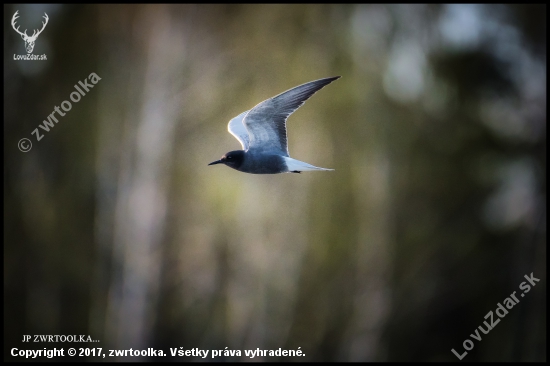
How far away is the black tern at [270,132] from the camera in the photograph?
141 cm

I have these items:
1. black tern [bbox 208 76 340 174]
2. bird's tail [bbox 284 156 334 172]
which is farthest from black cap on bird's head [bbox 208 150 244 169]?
bird's tail [bbox 284 156 334 172]

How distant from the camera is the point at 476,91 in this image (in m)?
4.01

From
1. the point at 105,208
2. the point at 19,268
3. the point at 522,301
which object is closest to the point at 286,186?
the point at 105,208

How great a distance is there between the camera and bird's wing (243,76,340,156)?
1.55 metres

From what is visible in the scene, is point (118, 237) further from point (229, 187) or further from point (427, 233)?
point (427, 233)

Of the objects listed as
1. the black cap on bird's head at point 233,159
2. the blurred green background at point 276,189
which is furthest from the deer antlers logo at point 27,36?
the black cap on bird's head at point 233,159

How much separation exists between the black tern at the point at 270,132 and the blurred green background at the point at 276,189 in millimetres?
2339

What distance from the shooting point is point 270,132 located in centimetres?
161

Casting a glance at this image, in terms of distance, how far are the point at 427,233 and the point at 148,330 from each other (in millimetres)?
2373

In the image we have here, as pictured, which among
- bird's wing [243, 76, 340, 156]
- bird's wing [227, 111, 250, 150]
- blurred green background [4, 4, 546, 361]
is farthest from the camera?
blurred green background [4, 4, 546, 361]

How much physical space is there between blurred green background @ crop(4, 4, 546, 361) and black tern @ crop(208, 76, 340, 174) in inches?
92.1

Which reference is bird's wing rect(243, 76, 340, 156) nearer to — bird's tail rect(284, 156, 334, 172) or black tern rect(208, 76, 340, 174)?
black tern rect(208, 76, 340, 174)

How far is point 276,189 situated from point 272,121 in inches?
115

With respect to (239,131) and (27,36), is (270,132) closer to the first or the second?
(239,131)
